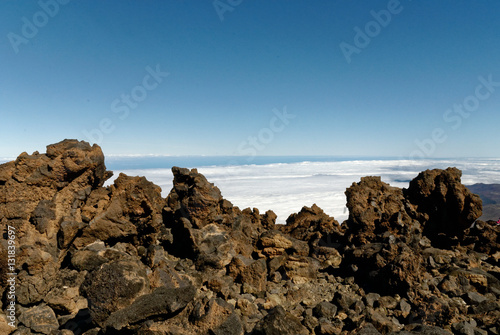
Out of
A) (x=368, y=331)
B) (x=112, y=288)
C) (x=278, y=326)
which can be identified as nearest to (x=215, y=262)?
(x=112, y=288)

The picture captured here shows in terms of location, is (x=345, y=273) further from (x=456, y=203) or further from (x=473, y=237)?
(x=473, y=237)

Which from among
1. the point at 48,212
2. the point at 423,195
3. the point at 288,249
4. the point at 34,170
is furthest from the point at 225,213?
the point at 423,195

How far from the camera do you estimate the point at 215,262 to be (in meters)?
7.71

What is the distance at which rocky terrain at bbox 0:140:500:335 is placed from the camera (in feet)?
16.6

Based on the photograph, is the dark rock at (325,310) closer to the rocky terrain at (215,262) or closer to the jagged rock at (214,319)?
the rocky terrain at (215,262)

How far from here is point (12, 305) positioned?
543 cm

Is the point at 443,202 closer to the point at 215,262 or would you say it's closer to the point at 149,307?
the point at 215,262

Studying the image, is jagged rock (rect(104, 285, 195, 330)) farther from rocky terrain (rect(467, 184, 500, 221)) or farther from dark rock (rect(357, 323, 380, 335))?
rocky terrain (rect(467, 184, 500, 221))

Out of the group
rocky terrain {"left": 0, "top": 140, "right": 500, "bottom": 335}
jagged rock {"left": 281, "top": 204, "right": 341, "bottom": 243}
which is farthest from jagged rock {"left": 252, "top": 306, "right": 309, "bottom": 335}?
jagged rock {"left": 281, "top": 204, "right": 341, "bottom": 243}

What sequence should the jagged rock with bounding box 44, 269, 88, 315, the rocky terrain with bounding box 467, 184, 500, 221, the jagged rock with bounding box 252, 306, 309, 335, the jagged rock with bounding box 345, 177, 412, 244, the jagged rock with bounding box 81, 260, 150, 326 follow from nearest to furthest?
the jagged rock with bounding box 252, 306, 309, 335, the jagged rock with bounding box 81, 260, 150, 326, the jagged rock with bounding box 44, 269, 88, 315, the jagged rock with bounding box 345, 177, 412, 244, the rocky terrain with bounding box 467, 184, 500, 221

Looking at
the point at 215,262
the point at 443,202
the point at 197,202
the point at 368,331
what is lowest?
the point at 368,331

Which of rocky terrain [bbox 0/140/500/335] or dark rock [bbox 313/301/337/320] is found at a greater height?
rocky terrain [bbox 0/140/500/335]

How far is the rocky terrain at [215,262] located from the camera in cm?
505

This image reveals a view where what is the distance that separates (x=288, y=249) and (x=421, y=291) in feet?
13.4
